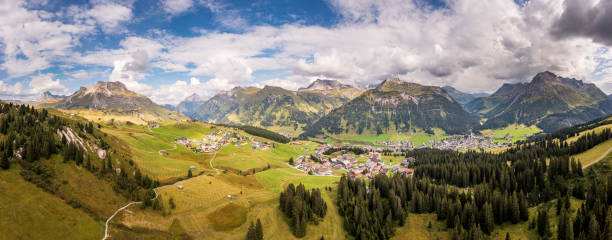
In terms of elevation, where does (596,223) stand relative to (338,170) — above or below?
above

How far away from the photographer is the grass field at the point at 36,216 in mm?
48719

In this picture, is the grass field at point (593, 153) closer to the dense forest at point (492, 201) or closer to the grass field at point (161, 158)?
the dense forest at point (492, 201)

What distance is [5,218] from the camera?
4866cm

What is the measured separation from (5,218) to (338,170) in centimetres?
16774

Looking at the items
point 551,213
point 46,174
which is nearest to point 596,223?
point 551,213

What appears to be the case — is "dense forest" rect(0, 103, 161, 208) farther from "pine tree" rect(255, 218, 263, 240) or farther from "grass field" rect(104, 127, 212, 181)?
"pine tree" rect(255, 218, 263, 240)

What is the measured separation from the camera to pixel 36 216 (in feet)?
172

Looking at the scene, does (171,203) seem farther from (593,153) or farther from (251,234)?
(593,153)

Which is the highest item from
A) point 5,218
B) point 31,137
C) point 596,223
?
point 31,137

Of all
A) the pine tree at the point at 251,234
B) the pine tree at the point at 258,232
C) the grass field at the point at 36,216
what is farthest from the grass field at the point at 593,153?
the grass field at the point at 36,216

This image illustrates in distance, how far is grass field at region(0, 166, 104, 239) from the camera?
160ft

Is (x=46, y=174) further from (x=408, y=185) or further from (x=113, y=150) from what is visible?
(x=408, y=185)

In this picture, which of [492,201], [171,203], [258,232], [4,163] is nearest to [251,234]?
[258,232]

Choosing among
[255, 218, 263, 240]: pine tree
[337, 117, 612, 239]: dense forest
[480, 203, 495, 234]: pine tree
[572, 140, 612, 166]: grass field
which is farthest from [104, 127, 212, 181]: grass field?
[572, 140, 612, 166]: grass field
